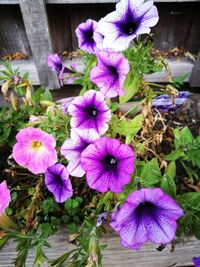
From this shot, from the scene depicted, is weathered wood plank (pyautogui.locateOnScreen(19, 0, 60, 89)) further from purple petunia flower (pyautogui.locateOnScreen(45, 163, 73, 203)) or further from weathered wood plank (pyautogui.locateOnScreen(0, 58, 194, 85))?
purple petunia flower (pyautogui.locateOnScreen(45, 163, 73, 203))

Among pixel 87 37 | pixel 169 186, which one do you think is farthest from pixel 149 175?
pixel 87 37

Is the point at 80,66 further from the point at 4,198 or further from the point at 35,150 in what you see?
the point at 4,198

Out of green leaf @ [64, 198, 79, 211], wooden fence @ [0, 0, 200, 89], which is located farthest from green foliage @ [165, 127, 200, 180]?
wooden fence @ [0, 0, 200, 89]

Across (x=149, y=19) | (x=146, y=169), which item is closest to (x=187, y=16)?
(x=149, y=19)

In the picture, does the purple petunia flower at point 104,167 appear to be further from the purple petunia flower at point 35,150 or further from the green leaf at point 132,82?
the green leaf at point 132,82

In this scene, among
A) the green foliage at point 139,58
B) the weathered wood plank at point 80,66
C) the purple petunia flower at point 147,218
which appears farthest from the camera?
the weathered wood plank at point 80,66

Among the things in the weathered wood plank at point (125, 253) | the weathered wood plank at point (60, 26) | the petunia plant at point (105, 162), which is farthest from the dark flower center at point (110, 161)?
the weathered wood plank at point (60, 26)
